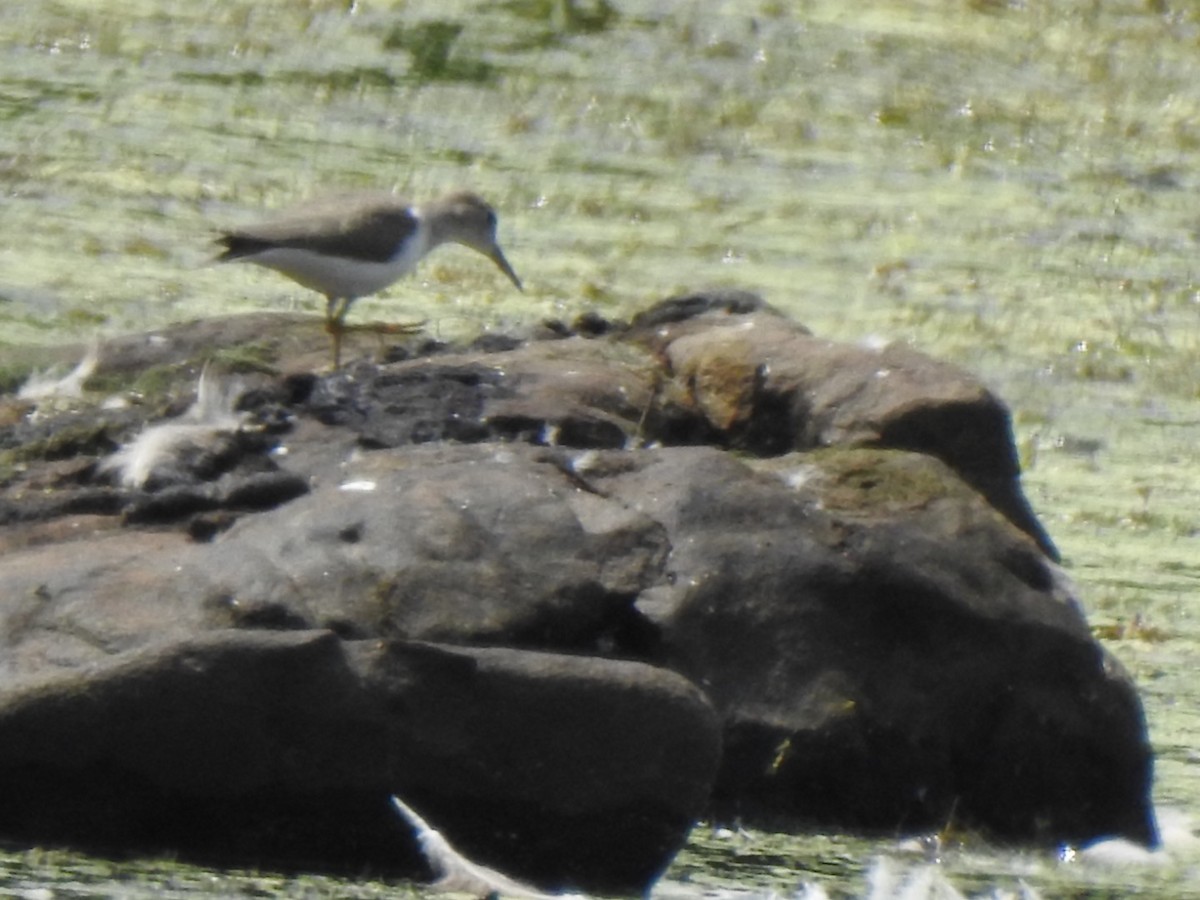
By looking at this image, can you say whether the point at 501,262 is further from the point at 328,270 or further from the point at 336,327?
the point at 336,327

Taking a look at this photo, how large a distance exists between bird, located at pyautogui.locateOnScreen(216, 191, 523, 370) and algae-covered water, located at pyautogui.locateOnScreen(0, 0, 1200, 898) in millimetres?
628

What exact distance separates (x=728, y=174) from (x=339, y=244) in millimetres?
3399

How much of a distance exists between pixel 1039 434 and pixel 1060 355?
0.93m

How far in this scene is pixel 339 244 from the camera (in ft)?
23.9

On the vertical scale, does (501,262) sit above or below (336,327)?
below

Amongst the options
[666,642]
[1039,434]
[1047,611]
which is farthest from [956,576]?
[1039,434]

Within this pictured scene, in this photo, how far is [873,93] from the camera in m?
11.3

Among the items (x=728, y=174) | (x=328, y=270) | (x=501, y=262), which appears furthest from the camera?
(x=728, y=174)

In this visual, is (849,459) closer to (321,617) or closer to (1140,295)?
(321,617)

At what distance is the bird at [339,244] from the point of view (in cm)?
716

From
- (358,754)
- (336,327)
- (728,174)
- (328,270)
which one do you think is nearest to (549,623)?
(358,754)

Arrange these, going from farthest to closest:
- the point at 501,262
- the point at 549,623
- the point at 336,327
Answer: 1. the point at 501,262
2. the point at 336,327
3. the point at 549,623

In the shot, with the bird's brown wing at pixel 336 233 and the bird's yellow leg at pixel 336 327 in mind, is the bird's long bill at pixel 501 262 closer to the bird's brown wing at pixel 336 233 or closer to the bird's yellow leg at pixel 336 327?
the bird's brown wing at pixel 336 233

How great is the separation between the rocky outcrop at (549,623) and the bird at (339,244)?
4.62 ft
